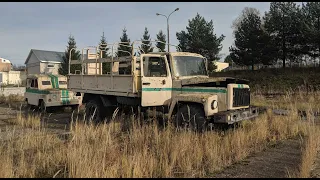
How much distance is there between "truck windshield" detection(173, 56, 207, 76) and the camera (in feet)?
31.4

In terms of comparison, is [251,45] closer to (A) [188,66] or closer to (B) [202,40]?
(B) [202,40]

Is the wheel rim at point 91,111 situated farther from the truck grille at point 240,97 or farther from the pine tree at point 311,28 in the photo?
the pine tree at point 311,28

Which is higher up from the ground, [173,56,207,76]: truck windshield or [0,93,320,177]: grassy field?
[173,56,207,76]: truck windshield

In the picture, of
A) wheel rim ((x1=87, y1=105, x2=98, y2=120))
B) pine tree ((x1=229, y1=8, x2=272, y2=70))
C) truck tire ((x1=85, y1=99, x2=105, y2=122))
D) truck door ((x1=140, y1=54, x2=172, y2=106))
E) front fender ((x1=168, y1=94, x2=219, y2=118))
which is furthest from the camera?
pine tree ((x1=229, y1=8, x2=272, y2=70))

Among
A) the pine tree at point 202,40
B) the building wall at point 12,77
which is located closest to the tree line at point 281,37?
the pine tree at point 202,40

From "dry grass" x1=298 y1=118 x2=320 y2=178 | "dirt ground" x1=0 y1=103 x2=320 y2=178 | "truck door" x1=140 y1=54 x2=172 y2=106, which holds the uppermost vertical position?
"truck door" x1=140 y1=54 x2=172 y2=106

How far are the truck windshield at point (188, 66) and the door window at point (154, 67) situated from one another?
0.37 meters

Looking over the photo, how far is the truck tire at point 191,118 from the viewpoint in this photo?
814 centimetres

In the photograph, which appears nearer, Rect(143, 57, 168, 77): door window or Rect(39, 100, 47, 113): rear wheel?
Rect(143, 57, 168, 77): door window

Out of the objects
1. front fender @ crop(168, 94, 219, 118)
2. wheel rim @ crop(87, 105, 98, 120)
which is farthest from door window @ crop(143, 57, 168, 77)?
wheel rim @ crop(87, 105, 98, 120)

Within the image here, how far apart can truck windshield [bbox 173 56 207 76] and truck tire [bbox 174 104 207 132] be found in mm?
1360

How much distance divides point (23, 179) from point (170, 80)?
5.59 meters

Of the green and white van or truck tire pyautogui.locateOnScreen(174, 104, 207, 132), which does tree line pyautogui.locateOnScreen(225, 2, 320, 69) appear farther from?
truck tire pyautogui.locateOnScreen(174, 104, 207, 132)

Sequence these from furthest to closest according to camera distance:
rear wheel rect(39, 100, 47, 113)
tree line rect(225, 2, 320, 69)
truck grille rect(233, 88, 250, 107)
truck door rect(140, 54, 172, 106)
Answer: tree line rect(225, 2, 320, 69) → rear wheel rect(39, 100, 47, 113) → truck door rect(140, 54, 172, 106) → truck grille rect(233, 88, 250, 107)
